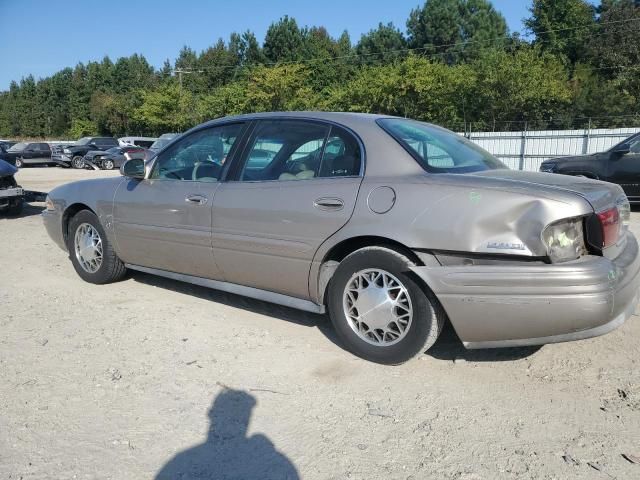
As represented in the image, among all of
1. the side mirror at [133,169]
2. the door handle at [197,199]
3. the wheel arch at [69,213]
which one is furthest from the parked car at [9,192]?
the door handle at [197,199]

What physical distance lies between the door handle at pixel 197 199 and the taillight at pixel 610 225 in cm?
268

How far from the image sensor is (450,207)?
10.5 feet

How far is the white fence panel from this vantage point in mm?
21531

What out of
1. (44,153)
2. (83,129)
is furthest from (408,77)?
(83,129)

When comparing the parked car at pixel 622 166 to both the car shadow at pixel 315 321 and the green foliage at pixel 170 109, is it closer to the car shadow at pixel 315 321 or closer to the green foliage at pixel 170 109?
the car shadow at pixel 315 321

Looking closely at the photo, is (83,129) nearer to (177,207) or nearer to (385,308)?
(177,207)

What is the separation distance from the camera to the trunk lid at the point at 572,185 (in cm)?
315

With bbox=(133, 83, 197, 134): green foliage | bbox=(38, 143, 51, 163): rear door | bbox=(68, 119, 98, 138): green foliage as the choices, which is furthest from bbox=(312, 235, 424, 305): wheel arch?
bbox=(68, 119, 98, 138): green foliage

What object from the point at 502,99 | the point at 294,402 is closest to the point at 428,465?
the point at 294,402

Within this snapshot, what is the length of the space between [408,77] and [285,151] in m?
33.9

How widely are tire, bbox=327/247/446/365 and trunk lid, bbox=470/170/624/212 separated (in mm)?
786

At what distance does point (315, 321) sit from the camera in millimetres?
4465

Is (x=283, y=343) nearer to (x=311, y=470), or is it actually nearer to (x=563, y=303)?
(x=311, y=470)

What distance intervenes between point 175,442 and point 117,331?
→ 1719 millimetres
